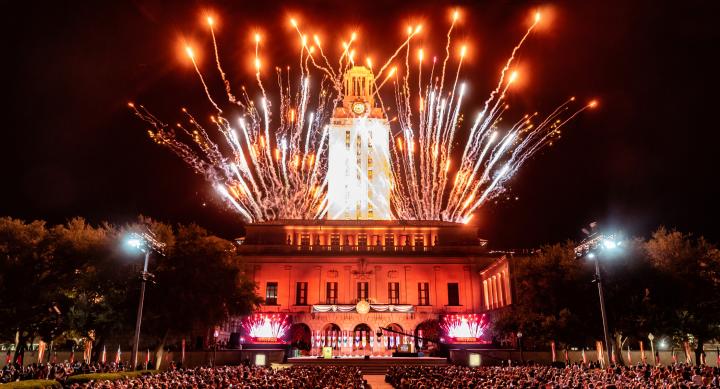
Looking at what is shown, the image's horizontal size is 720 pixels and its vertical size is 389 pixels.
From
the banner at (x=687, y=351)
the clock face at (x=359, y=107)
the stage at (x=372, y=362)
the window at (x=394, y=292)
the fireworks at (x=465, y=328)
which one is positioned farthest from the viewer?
the clock face at (x=359, y=107)

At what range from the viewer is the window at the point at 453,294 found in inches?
2461

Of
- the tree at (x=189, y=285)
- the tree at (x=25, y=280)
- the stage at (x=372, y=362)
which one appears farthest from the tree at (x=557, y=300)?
the tree at (x=25, y=280)

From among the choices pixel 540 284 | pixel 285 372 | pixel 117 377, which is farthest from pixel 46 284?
pixel 540 284

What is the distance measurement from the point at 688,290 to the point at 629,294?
5.83 meters

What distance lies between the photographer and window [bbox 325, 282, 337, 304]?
61.9 metres

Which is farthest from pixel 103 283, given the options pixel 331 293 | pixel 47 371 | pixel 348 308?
pixel 331 293

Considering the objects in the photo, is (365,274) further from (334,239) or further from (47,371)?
(47,371)

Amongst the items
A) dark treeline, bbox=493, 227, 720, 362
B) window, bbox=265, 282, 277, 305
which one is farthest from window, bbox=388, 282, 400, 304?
dark treeline, bbox=493, 227, 720, 362

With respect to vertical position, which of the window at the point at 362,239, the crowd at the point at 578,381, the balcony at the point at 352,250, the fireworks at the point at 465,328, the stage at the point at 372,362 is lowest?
the stage at the point at 372,362

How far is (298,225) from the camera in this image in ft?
217

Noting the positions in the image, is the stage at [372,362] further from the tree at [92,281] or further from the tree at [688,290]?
the tree at [688,290]

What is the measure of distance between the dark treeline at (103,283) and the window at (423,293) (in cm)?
2736

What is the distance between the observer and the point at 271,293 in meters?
62.0

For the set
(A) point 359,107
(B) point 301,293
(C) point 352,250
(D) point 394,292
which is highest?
(A) point 359,107
